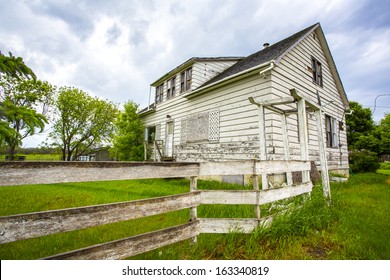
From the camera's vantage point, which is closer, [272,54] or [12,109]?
[12,109]

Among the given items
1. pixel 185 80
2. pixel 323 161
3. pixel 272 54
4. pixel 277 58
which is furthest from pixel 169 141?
pixel 323 161

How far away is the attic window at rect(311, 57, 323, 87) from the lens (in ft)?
35.4

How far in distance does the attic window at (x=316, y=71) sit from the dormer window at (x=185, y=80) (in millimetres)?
6959

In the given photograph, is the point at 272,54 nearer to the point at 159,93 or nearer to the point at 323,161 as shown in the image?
the point at 323,161

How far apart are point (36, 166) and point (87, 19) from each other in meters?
8.93

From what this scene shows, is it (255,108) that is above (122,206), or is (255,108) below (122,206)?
above

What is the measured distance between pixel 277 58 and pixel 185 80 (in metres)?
6.57

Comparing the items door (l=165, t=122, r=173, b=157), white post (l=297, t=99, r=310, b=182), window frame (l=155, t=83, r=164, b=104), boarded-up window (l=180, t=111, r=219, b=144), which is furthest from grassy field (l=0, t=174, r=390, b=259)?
window frame (l=155, t=83, r=164, b=104)

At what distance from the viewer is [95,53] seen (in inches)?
559

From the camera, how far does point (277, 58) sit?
25.1 feet

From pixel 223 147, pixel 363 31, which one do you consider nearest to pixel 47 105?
pixel 223 147

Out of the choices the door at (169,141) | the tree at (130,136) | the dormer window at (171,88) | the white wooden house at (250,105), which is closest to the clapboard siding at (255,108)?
the white wooden house at (250,105)

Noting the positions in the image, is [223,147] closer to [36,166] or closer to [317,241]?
[317,241]

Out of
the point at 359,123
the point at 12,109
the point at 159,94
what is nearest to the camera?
the point at 12,109
